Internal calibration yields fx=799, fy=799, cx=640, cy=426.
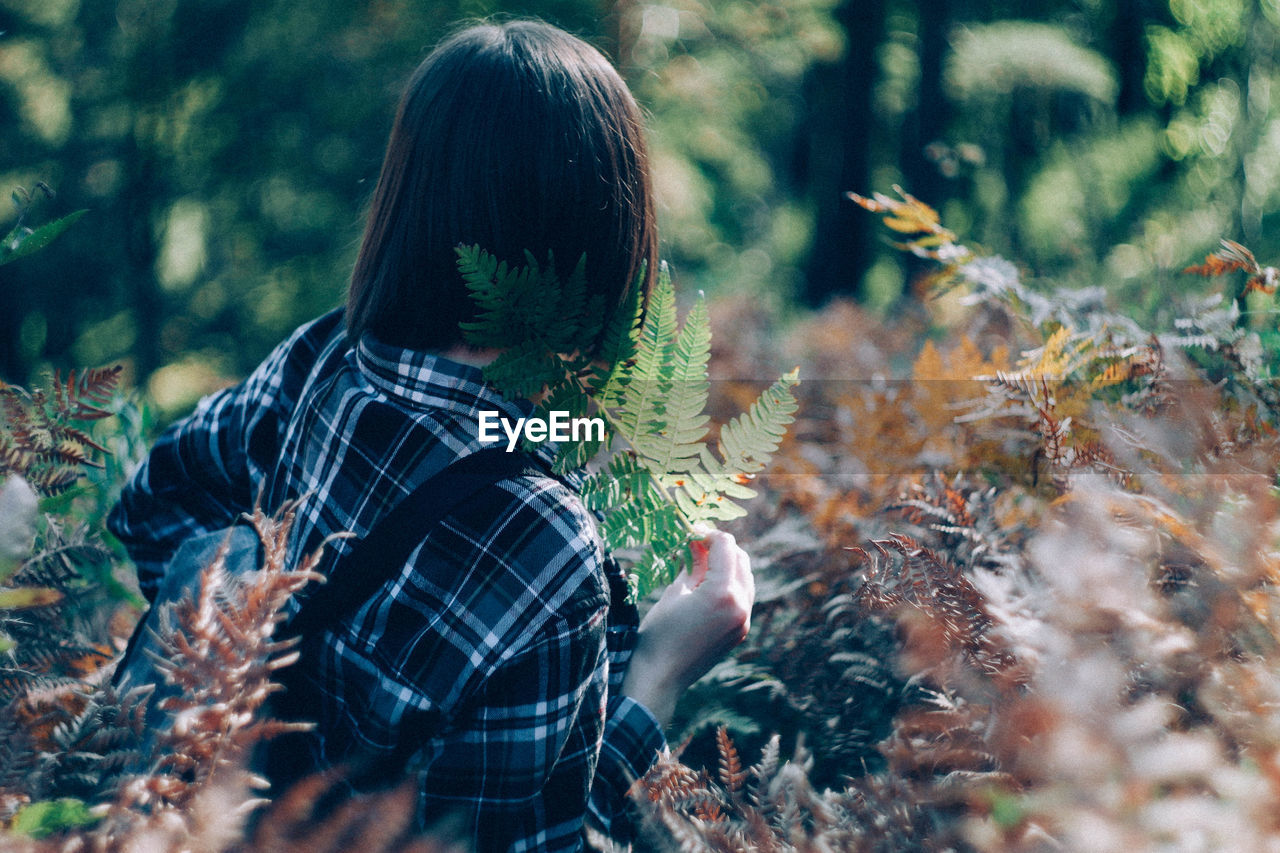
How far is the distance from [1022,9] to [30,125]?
24.6 feet

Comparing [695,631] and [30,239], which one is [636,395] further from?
[30,239]

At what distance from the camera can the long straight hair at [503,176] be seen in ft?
3.45

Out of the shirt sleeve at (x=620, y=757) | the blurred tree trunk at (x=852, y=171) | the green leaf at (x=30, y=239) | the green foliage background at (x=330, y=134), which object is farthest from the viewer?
the blurred tree trunk at (x=852, y=171)

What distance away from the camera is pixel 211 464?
1.46 metres

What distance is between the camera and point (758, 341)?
12.0 ft

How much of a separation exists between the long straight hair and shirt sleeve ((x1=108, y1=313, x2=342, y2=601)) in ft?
1.12

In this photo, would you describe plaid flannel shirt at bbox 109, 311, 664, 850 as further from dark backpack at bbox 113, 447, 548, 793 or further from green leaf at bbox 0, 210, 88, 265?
green leaf at bbox 0, 210, 88, 265

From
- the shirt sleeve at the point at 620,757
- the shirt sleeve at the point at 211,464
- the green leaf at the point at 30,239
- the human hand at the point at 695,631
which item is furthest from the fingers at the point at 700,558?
the green leaf at the point at 30,239

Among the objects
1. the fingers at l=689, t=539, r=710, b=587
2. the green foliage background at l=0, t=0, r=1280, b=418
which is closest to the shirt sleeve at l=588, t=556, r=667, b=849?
the fingers at l=689, t=539, r=710, b=587

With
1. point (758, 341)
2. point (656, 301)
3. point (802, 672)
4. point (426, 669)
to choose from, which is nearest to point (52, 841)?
point (426, 669)

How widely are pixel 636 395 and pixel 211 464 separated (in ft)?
2.92

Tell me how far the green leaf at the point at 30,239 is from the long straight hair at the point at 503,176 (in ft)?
1.19

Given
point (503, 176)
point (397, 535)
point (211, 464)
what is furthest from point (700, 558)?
point (211, 464)

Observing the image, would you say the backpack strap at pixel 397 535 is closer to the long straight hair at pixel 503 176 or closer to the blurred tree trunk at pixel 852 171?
the long straight hair at pixel 503 176
